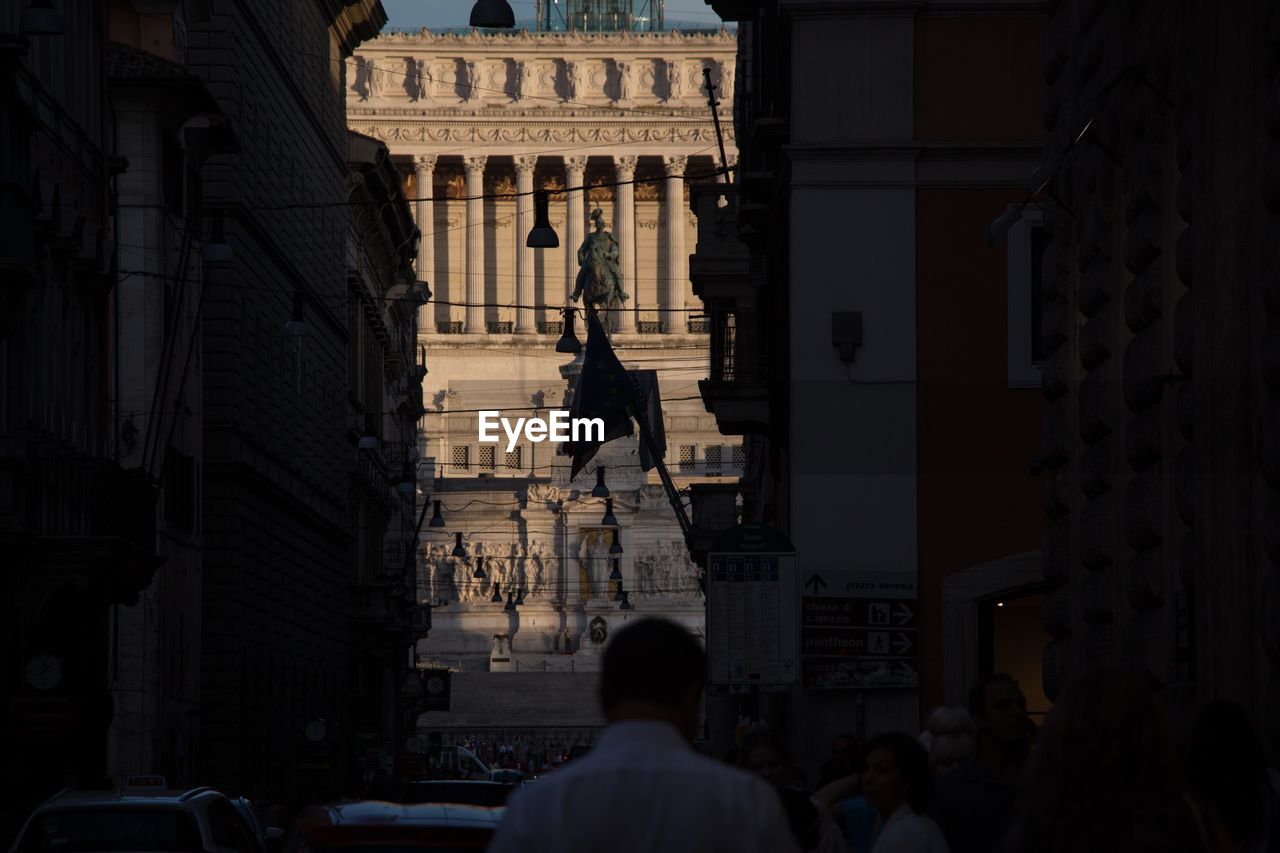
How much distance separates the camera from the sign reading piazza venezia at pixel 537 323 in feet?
324

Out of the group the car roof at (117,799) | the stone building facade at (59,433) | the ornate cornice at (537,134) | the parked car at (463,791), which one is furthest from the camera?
the ornate cornice at (537,134)

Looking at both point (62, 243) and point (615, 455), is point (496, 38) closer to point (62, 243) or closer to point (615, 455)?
point (615, 455)

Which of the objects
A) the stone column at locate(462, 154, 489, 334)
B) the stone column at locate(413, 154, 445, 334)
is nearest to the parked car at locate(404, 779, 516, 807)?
the stone column at locate(413, 154, 445, 334)

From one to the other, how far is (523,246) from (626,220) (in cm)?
511

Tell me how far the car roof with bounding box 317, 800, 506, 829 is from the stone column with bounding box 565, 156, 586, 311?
12553 centimetres

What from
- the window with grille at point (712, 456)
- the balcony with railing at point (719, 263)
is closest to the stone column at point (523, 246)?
the window with grille at point (712, 456)

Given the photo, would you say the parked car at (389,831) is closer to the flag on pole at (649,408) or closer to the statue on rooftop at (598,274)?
the flag on pole at (649,408)

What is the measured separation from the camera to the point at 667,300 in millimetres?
135000

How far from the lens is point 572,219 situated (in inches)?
5468

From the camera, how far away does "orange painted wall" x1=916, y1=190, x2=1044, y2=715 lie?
25344 mm

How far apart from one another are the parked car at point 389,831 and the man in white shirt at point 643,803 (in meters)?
4.07

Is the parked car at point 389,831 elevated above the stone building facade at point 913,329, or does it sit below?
below

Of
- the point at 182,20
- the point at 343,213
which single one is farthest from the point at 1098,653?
the point at 343,213

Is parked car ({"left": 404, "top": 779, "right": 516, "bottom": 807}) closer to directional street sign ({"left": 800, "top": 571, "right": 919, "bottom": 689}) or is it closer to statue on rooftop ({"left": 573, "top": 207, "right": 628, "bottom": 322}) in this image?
directional street sign ({"left": 800, "top": 571, "right": 919, "bottom": 689})
